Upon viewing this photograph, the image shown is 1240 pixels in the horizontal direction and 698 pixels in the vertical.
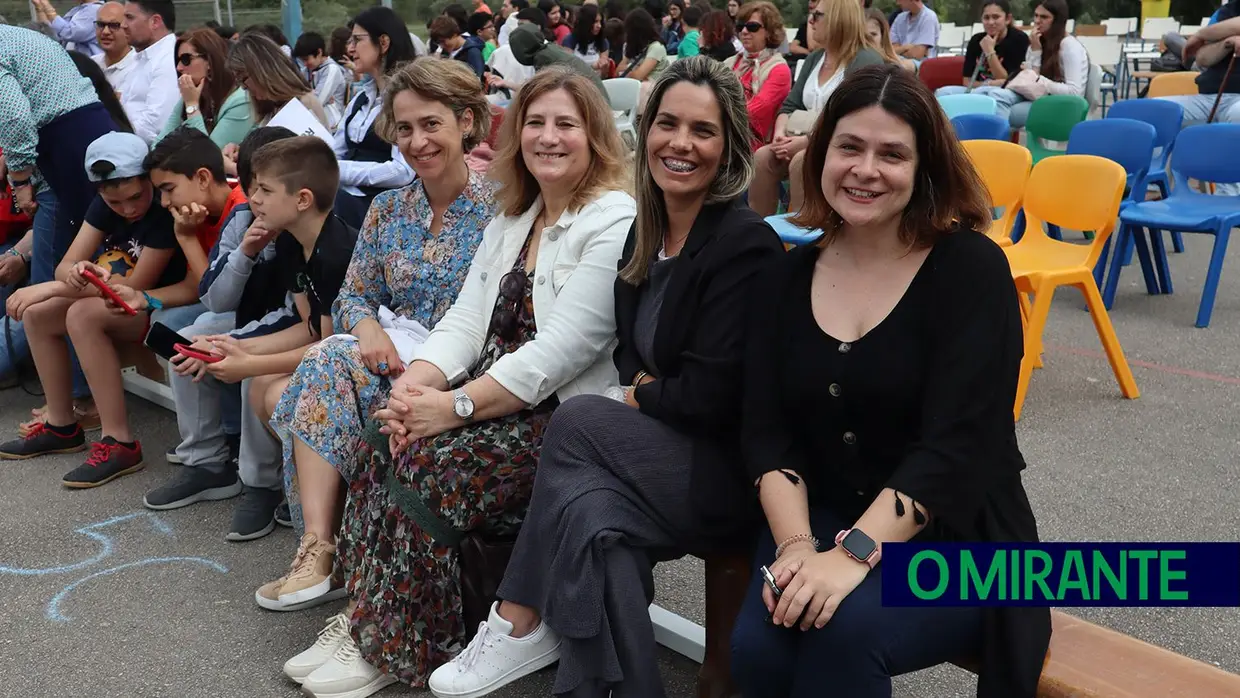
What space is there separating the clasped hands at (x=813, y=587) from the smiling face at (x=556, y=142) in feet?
4.26

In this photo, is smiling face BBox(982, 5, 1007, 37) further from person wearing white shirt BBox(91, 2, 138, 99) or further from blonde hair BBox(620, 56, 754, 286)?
blonde hair BBox(620, 56, 754, 286)

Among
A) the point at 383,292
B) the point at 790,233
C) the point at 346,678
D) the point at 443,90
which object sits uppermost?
the point at 443,90

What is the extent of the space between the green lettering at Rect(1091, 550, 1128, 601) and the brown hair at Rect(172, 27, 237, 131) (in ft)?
16.3

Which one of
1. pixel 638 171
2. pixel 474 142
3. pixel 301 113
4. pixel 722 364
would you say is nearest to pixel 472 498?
pixel 722 364

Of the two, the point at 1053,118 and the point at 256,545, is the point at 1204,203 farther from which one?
the point at 256,545

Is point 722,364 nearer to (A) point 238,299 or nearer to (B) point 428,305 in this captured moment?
(B) point 428,305

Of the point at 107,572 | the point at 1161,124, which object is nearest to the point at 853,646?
the point at 107,572

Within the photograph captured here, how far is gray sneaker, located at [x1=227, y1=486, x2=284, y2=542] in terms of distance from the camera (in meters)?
3.55

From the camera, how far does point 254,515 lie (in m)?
3.58

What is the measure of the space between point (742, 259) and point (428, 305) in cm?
125

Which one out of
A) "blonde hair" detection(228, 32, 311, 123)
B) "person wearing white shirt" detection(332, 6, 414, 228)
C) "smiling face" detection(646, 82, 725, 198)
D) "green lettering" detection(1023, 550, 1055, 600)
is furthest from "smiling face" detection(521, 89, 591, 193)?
"blonde hair" detection(228, 32, 311, 123)

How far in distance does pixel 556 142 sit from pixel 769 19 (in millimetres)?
4720

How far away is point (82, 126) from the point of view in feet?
15.4

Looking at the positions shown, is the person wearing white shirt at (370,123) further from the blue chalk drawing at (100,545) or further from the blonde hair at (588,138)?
the blonde hair at (588,138)
